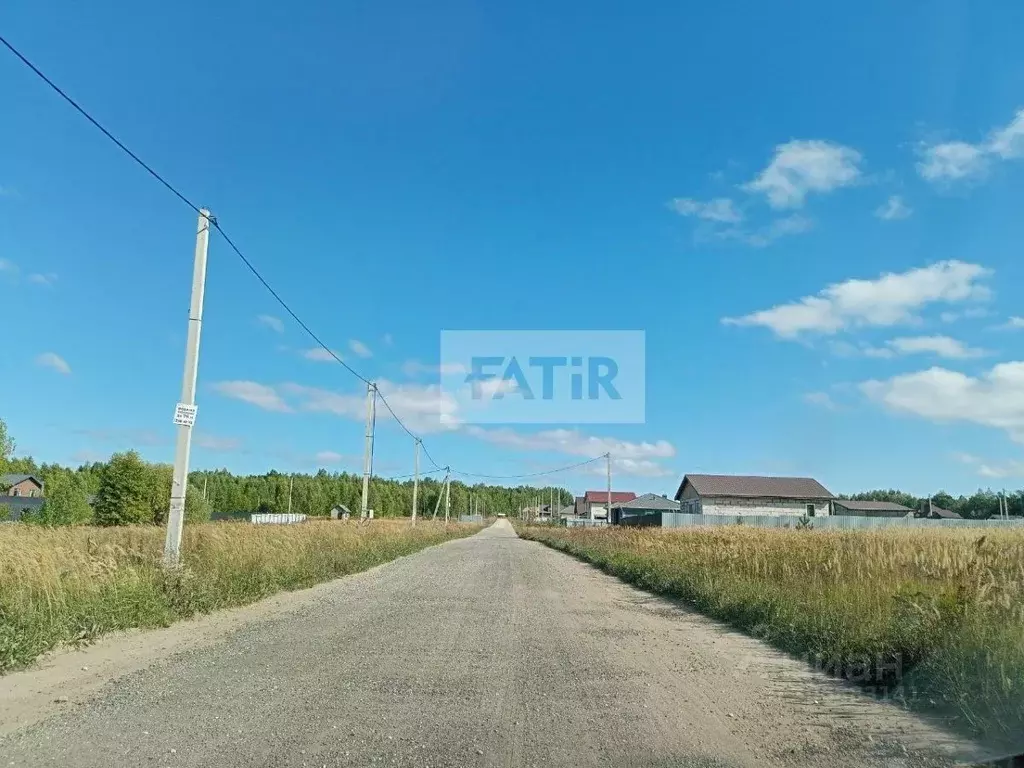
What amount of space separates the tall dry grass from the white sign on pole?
2205 millimetres

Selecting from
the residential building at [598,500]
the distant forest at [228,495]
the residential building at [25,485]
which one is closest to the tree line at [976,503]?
the distant forest at [228,495]

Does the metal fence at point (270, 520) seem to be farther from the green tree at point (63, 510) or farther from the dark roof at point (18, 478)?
the dark roof at point (18, 478)

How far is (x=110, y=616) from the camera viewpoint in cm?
879

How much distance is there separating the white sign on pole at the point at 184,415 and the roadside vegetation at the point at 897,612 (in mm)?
9526

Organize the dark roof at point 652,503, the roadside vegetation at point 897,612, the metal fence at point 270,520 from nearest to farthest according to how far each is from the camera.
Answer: the roadside vegetation at point 897,612, the metal fence at point 270,520, the dark roof at point 652,503

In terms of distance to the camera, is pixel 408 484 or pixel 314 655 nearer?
pixel 314 655

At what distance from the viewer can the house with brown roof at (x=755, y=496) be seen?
63.6 m

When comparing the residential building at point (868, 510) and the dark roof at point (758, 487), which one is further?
the residential building at point (868, 510)

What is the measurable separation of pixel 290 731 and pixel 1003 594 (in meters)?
6.69

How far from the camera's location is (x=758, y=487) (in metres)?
65.9

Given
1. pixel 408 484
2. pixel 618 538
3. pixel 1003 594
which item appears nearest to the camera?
pixel 1003 594

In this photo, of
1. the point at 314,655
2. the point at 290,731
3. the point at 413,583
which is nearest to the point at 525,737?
the point at 290,731

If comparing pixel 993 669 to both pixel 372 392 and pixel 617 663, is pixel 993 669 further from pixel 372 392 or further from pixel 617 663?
pixel 372 392

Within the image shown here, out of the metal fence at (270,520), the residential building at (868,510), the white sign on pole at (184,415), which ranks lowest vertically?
the metal fence at (270,520)
